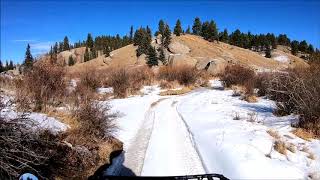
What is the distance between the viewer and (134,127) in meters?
14.0

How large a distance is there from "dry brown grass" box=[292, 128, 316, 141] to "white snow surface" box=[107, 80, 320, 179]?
0.20 meters

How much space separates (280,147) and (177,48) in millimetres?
88451

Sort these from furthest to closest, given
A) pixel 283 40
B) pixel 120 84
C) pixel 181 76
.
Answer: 1. pixel 283 40
2. pixel 181 76
3. pixel 120 84

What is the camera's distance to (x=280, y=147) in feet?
32.1

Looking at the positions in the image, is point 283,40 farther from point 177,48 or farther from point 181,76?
point 181,76

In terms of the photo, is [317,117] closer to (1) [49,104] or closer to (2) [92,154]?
(2) [92,154]

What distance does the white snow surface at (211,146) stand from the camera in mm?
8500

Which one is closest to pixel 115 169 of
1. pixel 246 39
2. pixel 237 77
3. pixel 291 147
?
pixel 291 147

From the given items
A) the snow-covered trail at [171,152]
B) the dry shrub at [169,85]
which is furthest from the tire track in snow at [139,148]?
the dry shrub at [169,85]

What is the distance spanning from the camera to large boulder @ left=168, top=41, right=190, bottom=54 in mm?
96256

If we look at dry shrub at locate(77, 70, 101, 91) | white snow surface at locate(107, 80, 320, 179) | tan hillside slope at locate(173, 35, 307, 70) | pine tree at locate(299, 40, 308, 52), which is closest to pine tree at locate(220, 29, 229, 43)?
tan hillside slope at locate(173, 35, 307, 70)

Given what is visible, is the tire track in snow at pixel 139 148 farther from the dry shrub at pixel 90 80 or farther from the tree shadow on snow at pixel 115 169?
the dry shrub at pixel 90 80

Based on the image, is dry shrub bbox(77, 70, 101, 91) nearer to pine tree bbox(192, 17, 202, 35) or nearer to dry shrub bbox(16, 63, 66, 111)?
dry shrub bbox(16, 63, 66, 111)

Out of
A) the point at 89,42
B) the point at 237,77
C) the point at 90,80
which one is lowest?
the point at 90,80
